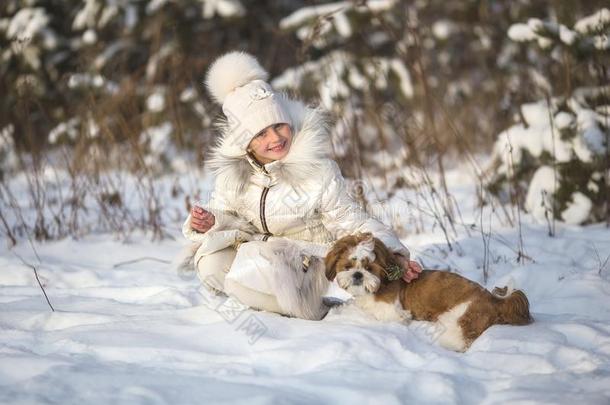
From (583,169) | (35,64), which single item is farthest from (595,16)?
(35,64)

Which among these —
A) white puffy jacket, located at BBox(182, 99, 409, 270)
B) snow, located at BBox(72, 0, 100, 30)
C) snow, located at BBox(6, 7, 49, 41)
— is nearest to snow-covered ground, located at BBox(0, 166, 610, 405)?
white puffy jacket, located at BBox(182, 99, 409, 270)

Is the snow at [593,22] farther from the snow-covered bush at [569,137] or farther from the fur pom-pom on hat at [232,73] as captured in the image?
the fur pom-pom on hat at [232,73]

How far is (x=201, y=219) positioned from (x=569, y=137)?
→ 9.76 ft

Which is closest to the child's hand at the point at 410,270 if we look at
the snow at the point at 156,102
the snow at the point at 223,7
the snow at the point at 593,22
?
the snow at the point at 593,22

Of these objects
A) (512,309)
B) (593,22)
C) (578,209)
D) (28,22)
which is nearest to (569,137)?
Answer: (578,209)

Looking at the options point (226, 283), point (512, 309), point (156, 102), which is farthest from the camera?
point (156, 102)

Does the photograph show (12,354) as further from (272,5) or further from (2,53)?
(272,5)

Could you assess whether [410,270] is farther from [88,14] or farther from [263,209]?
[88,14]

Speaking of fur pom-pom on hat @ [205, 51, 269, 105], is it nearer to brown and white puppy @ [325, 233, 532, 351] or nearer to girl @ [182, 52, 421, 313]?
girl @ [182, 52, 421, 313]

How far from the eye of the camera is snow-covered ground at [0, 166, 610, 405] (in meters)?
2.05

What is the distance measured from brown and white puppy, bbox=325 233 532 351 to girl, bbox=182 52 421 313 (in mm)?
268

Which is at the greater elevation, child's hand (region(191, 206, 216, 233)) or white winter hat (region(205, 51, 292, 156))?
white winter hat (region(205, 51, 292, 156))

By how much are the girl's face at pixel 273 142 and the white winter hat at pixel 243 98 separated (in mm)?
47

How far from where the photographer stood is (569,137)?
14.4 feet
